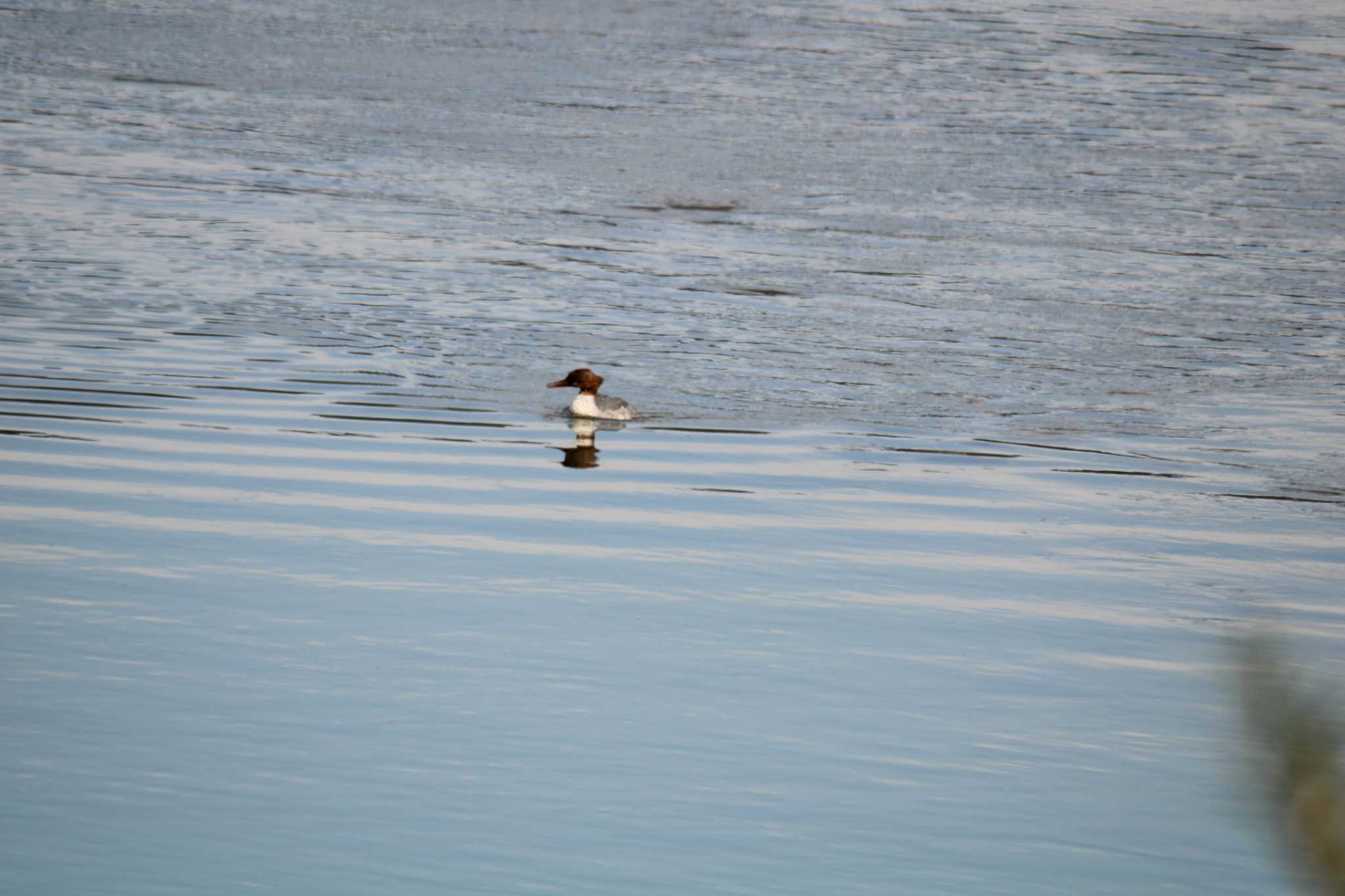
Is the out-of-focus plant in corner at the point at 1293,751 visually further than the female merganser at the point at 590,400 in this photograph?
No

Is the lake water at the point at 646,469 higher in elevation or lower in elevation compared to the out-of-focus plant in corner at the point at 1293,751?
higher

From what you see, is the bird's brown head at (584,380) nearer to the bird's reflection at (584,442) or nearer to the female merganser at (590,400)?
the female merganser at (590,400)

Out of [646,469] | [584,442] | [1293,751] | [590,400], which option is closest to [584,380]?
[590,400]

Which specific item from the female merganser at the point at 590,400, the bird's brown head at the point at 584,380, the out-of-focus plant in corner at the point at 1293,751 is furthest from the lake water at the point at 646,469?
the bird's brown head at the point at 584,380

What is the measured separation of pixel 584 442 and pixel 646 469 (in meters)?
0.74

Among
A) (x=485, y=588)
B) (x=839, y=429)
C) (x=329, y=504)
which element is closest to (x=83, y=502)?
(x=329, y=504)

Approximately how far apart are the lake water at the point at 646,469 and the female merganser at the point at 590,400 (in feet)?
0.51

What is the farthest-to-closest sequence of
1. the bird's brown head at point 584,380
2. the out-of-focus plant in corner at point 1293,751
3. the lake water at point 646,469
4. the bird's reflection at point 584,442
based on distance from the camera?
the bird's brown head at point 584,380 → the bird's reflection at point 584,442 → the lake water at point 646,469 → the out-of-focus plant in corner at point 1293,751

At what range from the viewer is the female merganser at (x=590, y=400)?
11539 mm

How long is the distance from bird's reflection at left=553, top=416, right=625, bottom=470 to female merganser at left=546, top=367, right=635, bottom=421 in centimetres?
4

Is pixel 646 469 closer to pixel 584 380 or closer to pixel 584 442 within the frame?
pixel 584 442

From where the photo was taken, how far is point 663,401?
A: 12.3 metres

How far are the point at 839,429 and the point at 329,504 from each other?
3.65 metres

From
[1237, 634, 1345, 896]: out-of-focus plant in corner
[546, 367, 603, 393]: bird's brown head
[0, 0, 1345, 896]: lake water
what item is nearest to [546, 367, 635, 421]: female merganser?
[546, 367, 603, 393]: bird's brown head
